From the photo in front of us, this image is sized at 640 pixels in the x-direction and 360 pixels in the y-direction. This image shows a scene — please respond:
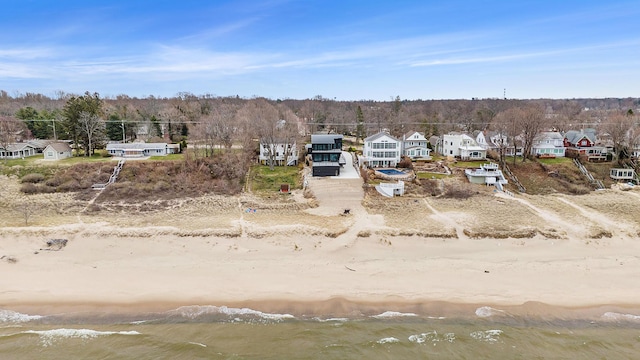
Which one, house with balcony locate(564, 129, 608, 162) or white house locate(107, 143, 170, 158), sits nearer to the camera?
white house locate(107, 143, 170, 158)

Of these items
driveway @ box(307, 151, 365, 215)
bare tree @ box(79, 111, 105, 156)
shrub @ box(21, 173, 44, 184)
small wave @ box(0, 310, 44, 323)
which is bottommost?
small wave @ box(0, 310, 44, 323)

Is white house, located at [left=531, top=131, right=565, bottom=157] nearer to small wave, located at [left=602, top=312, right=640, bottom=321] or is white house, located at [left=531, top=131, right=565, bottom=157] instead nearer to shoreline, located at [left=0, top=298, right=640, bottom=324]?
shoreline, located at [left=0, top=298, right=640, bottom=324]

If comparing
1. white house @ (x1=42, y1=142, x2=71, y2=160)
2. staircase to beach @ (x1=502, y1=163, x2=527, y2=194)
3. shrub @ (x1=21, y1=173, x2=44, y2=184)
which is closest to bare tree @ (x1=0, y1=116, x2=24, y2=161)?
white house @ (x1=42, y1=142, x2=71, y2=160)

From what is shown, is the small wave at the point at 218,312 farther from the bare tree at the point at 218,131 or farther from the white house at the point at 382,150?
the bare tree at the point at 218,131

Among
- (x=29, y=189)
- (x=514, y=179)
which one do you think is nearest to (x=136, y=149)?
(x=29, y=189)

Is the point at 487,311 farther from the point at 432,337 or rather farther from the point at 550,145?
the point at 550,145

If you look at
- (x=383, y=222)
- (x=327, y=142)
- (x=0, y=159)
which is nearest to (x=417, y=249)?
(x=383, y=222)

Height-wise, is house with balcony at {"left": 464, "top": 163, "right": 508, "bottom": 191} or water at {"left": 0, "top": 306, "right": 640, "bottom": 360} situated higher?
house with balcony at {"left": 464, "top": 163, "right": 508, "bottom": 191}
